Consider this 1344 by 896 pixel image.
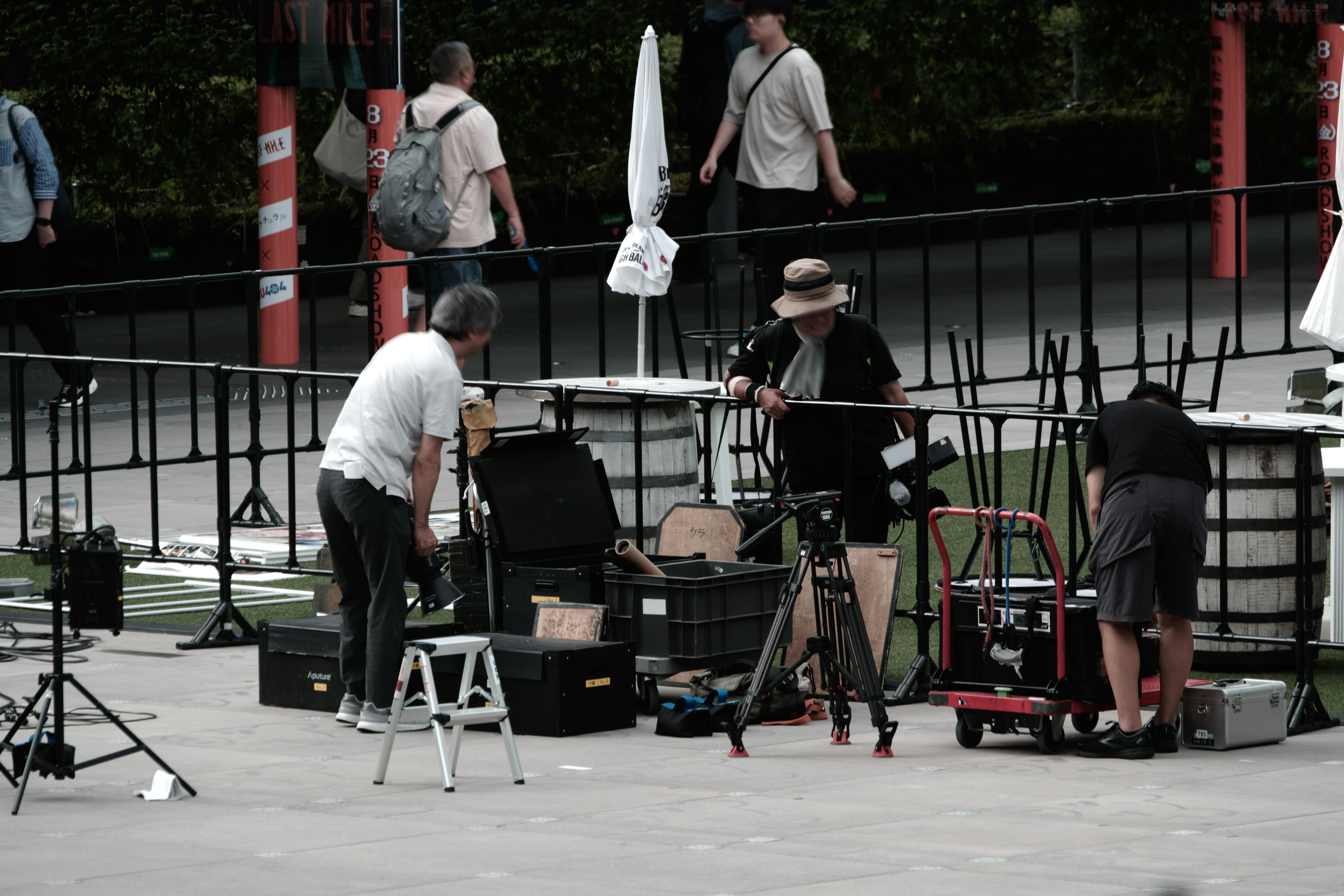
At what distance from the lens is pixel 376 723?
28.9ft

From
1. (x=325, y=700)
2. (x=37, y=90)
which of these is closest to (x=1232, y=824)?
(x=325, y=700)

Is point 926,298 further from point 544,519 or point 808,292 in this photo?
point 544,519

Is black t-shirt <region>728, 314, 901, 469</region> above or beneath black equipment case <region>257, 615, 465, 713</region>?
Answer: above

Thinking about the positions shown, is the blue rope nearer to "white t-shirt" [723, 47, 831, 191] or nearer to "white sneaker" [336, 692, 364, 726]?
"white sneaker" [336, 692, 364, 726]

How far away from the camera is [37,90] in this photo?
2139 cm

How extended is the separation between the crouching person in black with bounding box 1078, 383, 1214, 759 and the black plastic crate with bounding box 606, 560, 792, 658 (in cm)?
131

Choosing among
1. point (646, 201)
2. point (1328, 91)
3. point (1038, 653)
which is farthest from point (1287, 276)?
point (1038, 653)

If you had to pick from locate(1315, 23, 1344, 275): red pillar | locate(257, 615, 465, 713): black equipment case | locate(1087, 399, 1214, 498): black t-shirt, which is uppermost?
locate(1315, 23, 1344, 275): red pillar

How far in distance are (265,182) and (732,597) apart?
33.2ft

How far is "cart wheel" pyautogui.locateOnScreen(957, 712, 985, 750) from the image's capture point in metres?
8.49

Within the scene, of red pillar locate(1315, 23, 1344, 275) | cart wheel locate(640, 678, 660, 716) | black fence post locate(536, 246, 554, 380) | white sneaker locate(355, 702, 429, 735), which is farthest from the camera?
red pillar locate(1315, 23, 1344, 275)

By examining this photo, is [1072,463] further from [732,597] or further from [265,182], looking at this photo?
[265,182]

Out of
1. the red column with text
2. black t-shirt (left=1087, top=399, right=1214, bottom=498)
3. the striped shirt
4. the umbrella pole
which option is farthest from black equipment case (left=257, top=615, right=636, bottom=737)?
the red column with text

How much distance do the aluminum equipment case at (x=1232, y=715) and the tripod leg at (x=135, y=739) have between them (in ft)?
11.5
